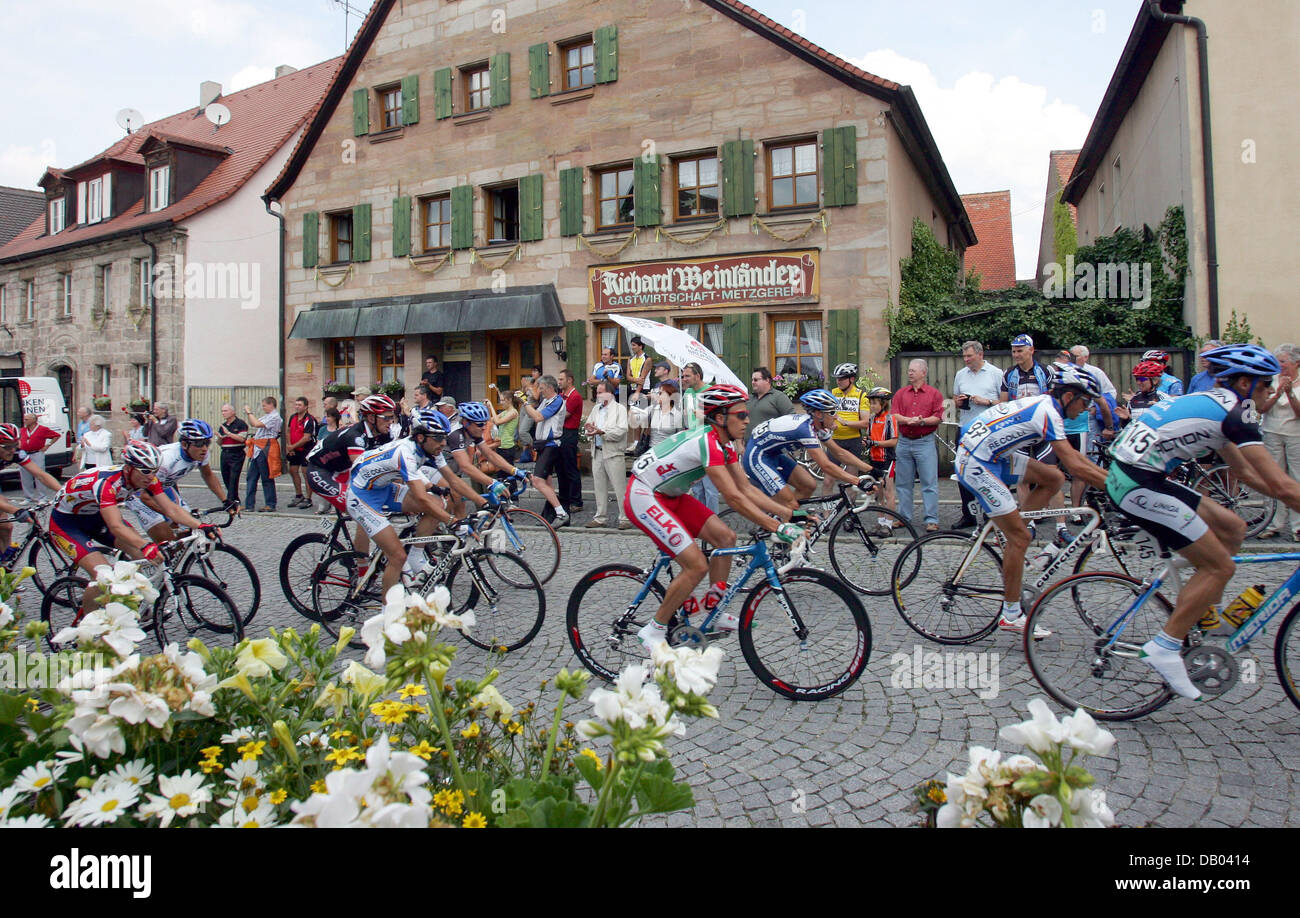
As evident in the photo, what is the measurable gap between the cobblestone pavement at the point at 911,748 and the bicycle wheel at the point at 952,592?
7.3 inches

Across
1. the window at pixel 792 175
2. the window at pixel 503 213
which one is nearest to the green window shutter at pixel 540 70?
the window at pixel 503 213

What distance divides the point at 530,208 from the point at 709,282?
4.74 m

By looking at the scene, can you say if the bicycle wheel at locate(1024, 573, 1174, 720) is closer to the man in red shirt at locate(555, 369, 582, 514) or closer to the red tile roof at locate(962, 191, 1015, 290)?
the man in red shirt at locate(555, 369, 582, 514)

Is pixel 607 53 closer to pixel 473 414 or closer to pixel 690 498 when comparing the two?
pixel 473 414

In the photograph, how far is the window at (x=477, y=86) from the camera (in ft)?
66.2

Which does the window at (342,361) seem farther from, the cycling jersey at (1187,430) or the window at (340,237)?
the cycling jersey at (1187,430)

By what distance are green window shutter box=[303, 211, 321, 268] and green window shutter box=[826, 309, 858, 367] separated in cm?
1376

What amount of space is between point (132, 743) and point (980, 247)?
48323mm

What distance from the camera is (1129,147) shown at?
19.4 m

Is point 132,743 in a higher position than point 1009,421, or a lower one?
lower

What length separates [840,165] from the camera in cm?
1588
